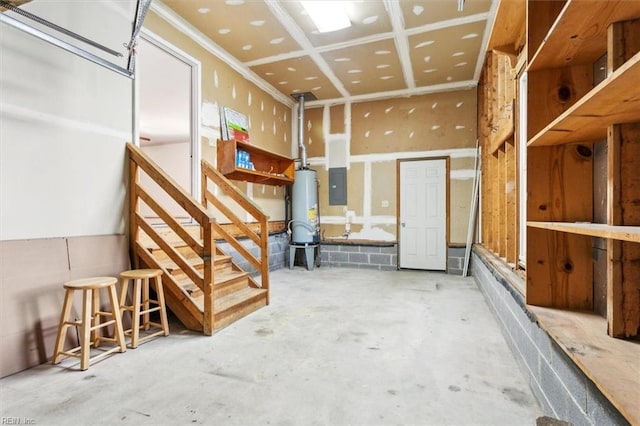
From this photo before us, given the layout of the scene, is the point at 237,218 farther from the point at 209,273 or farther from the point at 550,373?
the point at 550,373

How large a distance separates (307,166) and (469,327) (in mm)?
4166

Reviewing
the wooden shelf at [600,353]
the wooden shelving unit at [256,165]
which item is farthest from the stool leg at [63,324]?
the wooden shelf at [600,353]

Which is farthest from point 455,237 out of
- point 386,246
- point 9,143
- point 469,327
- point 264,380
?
point 9,143

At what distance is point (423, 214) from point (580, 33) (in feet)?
15.0

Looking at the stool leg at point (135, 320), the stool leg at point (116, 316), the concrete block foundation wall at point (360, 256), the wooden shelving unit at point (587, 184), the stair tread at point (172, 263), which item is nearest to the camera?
the wooden shelving unit at point (587, 184)

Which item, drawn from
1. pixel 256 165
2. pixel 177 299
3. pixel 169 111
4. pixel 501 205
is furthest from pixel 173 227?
pixel 169 111

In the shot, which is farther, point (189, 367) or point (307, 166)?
point (307, 166)

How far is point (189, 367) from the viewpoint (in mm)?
2145

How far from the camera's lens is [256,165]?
5.25 metres

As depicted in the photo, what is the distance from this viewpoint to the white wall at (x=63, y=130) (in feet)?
7.14

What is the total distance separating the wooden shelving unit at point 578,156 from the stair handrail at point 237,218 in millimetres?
2613

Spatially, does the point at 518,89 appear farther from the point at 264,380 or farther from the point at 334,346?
the point at 264,380

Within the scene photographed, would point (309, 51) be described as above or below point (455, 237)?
above

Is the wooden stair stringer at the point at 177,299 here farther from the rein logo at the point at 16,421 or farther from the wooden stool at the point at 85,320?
the rein logo at the point at 16,421
